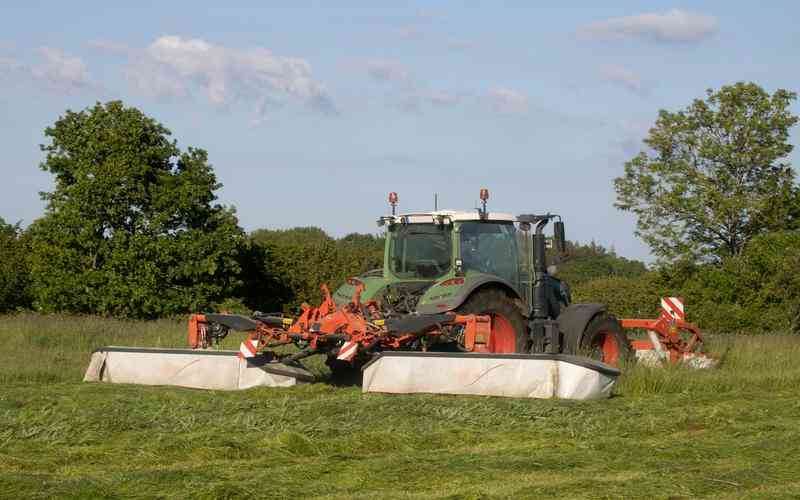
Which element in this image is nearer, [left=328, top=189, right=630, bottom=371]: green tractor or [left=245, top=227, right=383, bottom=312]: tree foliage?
[left=328, top=189, right=630, bottom=371]: green tractor

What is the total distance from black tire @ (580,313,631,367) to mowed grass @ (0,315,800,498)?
90 cm

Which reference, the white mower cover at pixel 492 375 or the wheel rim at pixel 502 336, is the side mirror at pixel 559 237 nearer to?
the wheel rim at pixel 502 336

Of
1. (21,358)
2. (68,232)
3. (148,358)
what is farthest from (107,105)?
(148,358)

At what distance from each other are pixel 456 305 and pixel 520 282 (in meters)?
1.39

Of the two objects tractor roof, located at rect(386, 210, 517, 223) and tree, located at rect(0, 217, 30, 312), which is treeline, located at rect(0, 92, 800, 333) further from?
tractor roof, located at rect(386, 210, 517, 223)

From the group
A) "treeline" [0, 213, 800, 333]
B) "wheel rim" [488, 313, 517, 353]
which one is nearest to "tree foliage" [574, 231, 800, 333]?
"treeline" [0, 213, 800, 333]

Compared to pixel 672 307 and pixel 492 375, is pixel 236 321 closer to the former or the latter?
pixel 492 375

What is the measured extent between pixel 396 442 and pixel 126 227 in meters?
16.0

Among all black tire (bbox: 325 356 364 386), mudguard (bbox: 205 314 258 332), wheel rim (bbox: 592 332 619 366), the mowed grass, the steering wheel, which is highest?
the steering wheel

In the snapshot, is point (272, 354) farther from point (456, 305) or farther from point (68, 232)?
point (68, 232)

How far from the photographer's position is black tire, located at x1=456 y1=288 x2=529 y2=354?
11.4 m

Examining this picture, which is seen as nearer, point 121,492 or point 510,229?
point 121,492

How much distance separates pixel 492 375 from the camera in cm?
1004

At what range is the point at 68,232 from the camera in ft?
71.7
